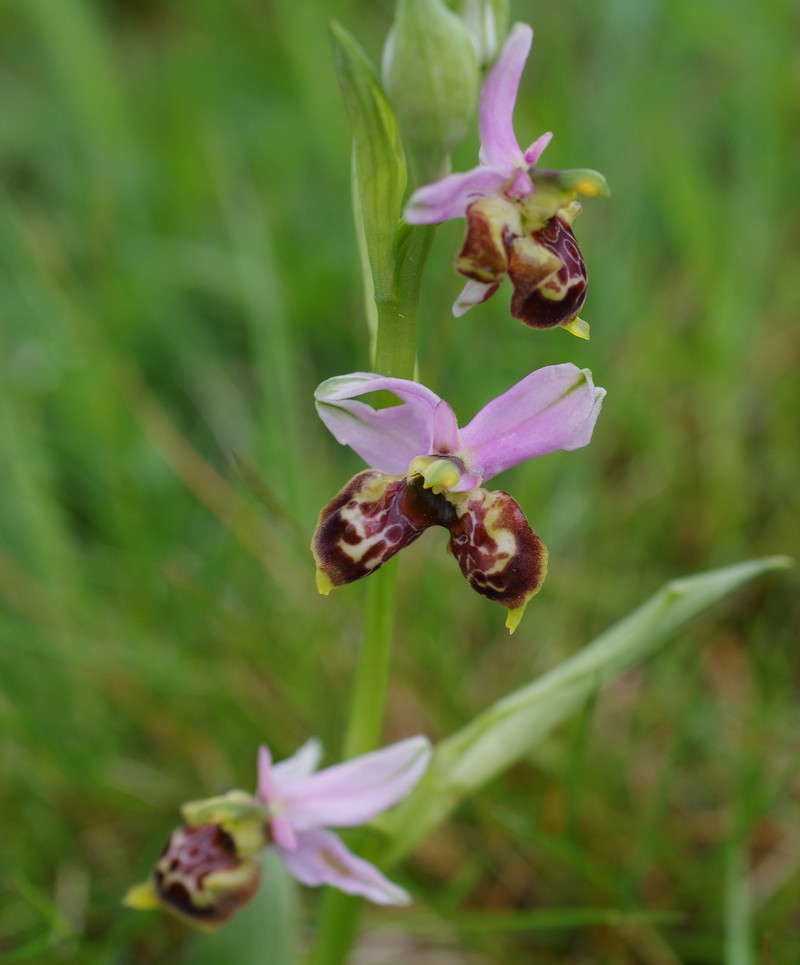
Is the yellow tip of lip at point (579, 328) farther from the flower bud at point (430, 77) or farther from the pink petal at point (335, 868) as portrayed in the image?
the pink petal at point (335, 868)

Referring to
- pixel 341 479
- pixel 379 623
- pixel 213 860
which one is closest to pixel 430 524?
pixel 379 623

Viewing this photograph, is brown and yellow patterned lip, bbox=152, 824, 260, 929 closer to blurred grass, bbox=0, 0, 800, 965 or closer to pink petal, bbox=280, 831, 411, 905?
pink petal, bbox=280, 831, 411, 905

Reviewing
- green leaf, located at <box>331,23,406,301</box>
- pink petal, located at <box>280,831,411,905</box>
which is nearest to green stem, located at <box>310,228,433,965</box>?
green leaf, located at <box>331,23,406,301</box>

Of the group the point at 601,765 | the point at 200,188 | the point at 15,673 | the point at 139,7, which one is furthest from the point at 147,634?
the point at 139,7

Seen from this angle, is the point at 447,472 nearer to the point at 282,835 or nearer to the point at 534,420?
the point at 534,420

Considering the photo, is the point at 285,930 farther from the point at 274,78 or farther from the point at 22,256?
the point at 274,78

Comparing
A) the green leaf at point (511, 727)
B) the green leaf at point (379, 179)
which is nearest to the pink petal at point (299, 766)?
the green leaf at point (511, 727)
